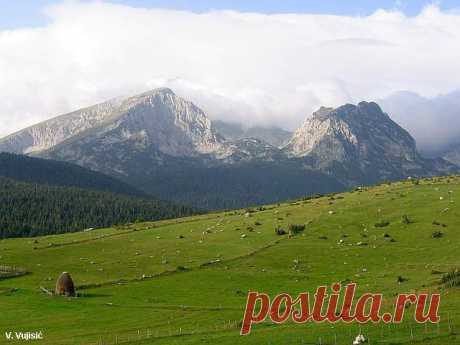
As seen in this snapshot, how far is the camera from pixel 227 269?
92938 millimetres

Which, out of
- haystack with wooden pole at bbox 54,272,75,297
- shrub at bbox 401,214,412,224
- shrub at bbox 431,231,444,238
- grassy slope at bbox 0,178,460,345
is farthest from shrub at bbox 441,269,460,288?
haystack with wooden pole at bbox 54,272,75,297

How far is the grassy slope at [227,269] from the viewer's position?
180ft

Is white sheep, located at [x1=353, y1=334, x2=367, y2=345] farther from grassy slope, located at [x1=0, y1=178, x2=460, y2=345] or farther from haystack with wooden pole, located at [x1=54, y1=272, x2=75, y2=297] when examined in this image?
haystack with wooden pole, located at [x1=54, y1=272, x2=75, y2=297]

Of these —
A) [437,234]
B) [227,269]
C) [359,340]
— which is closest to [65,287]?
[227,269]

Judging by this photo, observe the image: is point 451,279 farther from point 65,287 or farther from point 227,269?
point 65,287

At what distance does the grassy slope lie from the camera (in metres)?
54.9

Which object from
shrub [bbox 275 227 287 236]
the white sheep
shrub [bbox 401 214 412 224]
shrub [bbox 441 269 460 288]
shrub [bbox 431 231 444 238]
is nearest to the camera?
the white sheep

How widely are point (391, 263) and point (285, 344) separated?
159 feet

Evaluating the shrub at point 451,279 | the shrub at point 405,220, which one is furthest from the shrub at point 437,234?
the shrub at point 451,279

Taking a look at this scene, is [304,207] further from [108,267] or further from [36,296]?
[36,296]

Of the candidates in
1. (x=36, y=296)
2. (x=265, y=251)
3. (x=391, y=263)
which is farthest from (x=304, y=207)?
(x=36, y=296)

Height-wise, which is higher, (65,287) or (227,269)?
(65,287)

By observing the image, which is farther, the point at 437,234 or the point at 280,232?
the point at 280,232

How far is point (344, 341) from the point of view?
44.5 m
